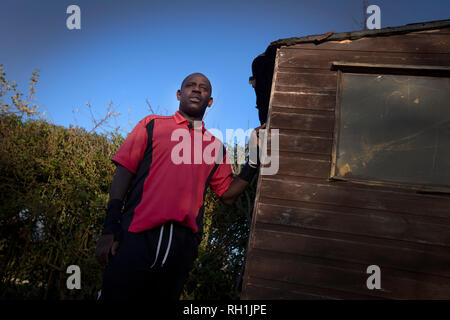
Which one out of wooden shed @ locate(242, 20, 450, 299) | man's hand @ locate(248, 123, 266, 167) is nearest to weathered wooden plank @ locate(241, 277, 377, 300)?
wooden shed @ locate(242, 20, 450, 299)

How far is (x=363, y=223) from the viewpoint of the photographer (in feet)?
8.99

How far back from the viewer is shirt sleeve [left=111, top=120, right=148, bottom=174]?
2150 mm

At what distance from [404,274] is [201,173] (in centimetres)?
225

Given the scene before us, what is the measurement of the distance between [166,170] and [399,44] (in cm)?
331

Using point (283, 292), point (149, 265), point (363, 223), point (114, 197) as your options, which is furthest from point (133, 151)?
point (363, 223)

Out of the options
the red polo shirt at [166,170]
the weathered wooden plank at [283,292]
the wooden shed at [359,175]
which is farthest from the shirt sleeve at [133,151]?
the weathered wooden plank at [283,292]

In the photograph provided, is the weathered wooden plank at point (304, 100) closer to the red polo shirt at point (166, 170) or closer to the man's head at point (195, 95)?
the man's head at point (195, 95)

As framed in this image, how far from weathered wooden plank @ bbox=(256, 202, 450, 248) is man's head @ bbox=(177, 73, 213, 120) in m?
1.28

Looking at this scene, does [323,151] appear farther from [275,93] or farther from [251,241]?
[251,241]

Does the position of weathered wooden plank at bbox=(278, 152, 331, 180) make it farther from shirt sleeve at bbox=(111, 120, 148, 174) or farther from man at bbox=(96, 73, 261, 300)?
shirt sleeve at bbox=(111, 120, 148, 174)

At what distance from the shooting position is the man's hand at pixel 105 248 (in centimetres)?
185

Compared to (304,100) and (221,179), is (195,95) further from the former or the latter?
(304,100)

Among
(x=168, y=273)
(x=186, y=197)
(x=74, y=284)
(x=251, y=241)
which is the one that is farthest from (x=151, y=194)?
(x=74, y=284)

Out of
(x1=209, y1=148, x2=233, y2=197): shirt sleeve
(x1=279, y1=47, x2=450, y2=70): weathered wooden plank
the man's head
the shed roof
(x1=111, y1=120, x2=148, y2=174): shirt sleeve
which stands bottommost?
(x1=209, y1=148, x2=233, y2=197): shirt sleeve
